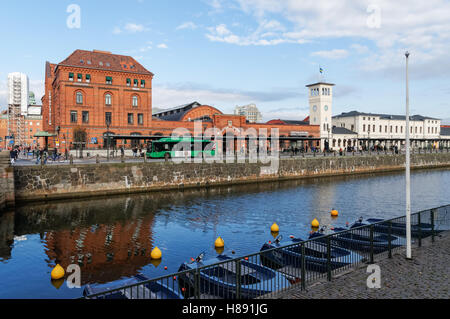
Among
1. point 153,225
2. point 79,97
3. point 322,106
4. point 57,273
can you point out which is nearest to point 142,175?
point 153,225

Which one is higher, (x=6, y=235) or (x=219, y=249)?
(x=6, y=235)

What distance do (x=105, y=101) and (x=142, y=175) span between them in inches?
1463

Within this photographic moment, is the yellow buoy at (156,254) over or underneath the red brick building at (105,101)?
underneath

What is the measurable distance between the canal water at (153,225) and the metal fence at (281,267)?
3597 mm

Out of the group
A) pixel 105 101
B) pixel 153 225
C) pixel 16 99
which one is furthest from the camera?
pixel 16 99

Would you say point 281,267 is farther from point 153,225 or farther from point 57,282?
point 153,225

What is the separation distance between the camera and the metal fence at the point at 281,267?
9438 mm

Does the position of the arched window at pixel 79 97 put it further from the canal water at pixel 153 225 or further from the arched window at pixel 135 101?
the canal water at pixel 153 225

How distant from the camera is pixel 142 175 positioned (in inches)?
1411

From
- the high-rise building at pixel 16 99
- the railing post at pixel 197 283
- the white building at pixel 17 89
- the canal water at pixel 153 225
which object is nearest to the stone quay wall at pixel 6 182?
the canal water at pixel 153 225

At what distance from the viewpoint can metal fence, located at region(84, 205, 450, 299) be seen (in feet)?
31.0

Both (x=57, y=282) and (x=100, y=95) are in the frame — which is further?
(x=100, y=95)
